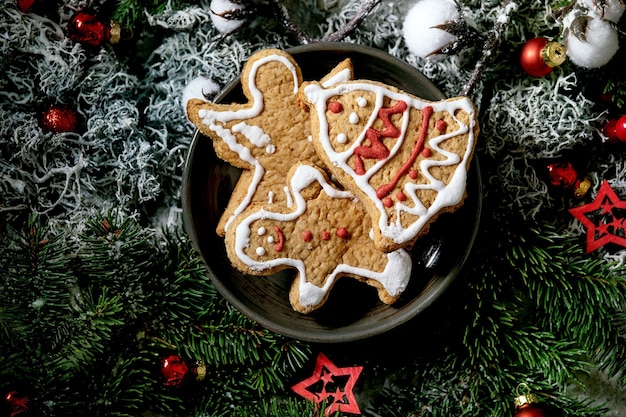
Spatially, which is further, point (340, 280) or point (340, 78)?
point (340, 280)


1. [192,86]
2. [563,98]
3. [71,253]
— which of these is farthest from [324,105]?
[71,253]

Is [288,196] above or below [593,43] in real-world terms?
below

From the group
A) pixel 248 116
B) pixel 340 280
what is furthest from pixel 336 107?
pixel 340 280

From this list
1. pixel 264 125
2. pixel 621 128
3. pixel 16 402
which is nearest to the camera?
pixel 16 402

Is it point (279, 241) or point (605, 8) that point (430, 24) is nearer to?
point (605, 8)

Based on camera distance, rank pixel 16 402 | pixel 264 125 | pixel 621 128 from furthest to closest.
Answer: pixel 621 128 → pixel 264 125 → pixel 16 402

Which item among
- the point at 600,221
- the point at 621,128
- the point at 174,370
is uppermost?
the point at 621,128

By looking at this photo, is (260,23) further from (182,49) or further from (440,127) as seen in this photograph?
(440,127)

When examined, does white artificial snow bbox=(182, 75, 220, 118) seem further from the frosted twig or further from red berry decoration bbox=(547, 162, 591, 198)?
red berry decoration bbox=(547, 162, 591, 198)
